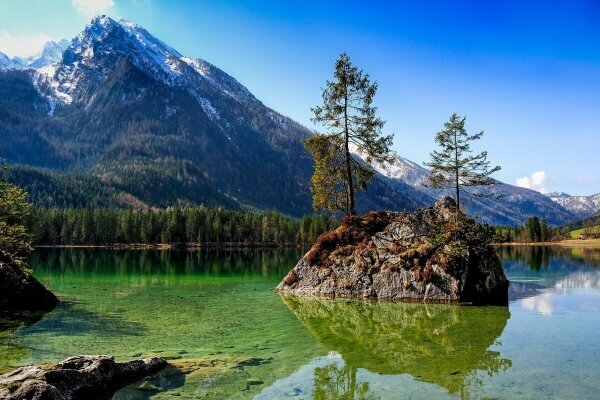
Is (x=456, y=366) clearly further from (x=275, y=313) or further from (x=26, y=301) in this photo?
(x=26, y=301)

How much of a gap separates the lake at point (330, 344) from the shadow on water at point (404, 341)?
67 mm

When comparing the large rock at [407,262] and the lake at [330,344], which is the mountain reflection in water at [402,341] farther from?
the large rock at [407,262]

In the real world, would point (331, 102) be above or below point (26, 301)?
above

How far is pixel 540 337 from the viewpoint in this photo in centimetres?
2528

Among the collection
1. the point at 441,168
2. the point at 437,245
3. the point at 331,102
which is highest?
the point at 331,102

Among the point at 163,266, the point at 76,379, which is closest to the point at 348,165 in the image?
the point at 76,379

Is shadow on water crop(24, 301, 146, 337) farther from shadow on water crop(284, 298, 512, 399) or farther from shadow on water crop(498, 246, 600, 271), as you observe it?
shadow on water crop(498, 246, 600, 271)

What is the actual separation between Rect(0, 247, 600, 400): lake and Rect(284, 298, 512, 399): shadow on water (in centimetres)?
7

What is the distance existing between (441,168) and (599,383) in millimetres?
32952

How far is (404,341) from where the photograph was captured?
2414 cm

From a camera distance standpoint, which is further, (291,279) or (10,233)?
(291,279)

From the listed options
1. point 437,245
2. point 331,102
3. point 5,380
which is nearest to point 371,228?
point 437,245

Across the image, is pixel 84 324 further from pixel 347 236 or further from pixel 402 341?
pixel 347 236

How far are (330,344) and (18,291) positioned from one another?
2441cm
